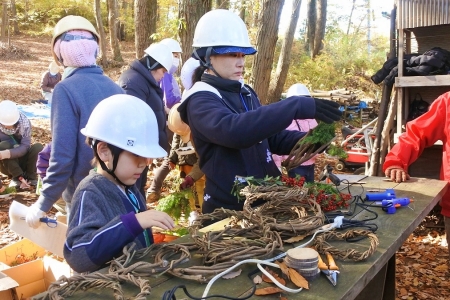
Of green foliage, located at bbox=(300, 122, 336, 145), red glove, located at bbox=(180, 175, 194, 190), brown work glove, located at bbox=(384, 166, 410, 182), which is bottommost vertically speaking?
red glove, located at bbox=(180, 175, 194, 190)

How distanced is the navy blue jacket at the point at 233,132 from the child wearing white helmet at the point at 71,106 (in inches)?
31.2

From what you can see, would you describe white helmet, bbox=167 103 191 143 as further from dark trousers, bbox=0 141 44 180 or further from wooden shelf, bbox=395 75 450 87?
dark trousers, bbox=0 141 44 180

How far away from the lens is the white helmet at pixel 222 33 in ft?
8.82

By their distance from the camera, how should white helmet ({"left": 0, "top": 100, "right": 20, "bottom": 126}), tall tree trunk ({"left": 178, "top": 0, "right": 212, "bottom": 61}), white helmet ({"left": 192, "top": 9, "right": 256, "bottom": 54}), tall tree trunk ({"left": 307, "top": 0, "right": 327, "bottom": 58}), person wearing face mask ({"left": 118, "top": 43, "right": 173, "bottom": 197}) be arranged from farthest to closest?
tall tree trunk ({"left": 307, "top": 0, "right": 327, "bottom": 58}), tall tree trunk ({"left": 178, "top": 0, "right": 212, "bottom": 61}), white helmet ({"left": 0, "top": 100, "right": 20, "bottom": 126}), person wearing face mask ({"left": 118, "top": 43, "right": 173, "bottom": 197}), white helmet ({"left": 192, "top": 9, "right": 256, "bottom": 54})

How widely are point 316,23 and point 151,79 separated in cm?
1720

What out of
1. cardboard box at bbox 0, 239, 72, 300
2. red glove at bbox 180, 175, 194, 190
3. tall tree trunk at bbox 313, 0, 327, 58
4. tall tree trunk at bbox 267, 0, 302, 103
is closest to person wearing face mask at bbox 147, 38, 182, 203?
red glove at bbox 180, 175, 194, 190

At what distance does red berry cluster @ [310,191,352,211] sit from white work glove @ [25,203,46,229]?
5.98ft

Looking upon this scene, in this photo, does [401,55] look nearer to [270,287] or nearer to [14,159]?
[270,287]

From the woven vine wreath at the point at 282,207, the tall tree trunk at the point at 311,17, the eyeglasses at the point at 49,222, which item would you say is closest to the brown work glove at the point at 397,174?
the woven vine wreath at the point at 282,207

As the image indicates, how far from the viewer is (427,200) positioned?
2809 mm

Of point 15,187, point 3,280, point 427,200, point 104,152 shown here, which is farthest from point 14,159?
point 427,200

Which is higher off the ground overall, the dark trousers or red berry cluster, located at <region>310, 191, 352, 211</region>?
red berry cluster, located at <region>310, 191, 352, 211</region>

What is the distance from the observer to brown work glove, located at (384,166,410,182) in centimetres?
332

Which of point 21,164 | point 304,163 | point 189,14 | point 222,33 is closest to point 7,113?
point 21,164
